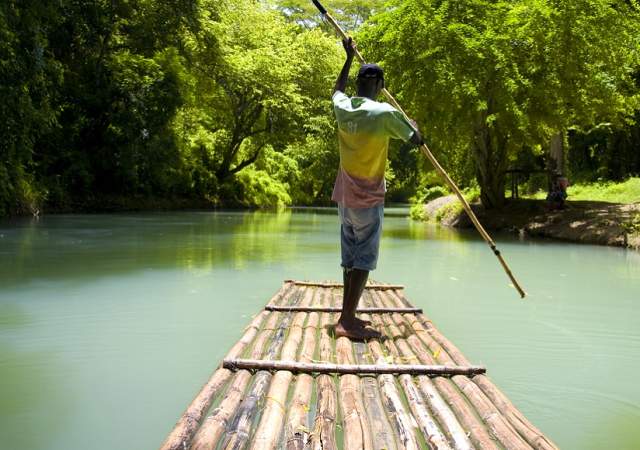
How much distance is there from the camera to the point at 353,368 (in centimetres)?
349

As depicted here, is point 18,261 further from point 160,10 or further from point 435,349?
point 160,10

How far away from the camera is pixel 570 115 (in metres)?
15.1

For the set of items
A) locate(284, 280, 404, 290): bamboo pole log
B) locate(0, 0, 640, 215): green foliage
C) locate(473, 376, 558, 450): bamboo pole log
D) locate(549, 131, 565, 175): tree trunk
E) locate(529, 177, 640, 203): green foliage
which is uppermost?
locate(0, 0, 640, 215): green foliage

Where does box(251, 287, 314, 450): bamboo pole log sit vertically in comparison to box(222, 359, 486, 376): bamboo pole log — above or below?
below

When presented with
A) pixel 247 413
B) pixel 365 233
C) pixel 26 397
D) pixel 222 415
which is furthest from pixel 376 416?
pixel 26 397

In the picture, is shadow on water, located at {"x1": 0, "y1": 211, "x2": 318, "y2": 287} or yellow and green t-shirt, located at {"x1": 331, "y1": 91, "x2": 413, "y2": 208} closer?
yellow and green t-shirt, located at {"x1": 331, "y1": 91, "x2": 413, "y2": 208}

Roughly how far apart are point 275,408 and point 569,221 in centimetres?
1293

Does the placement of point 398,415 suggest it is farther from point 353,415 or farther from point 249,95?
point 249,95

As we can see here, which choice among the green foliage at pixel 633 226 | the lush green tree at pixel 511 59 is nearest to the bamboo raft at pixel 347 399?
the green foliage at pixel 633 226

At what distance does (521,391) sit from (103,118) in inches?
827

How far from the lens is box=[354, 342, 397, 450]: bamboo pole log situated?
261cm

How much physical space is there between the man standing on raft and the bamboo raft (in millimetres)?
411

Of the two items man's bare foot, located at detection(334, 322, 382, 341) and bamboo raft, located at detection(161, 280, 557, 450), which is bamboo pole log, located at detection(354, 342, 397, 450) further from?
man's bare foot, located at detection(334, 322, 382, 341)

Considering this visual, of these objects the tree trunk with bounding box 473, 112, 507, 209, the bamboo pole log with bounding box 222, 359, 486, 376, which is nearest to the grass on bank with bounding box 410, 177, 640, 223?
the tree trunk with bounding box 473, 112, 507, 209
